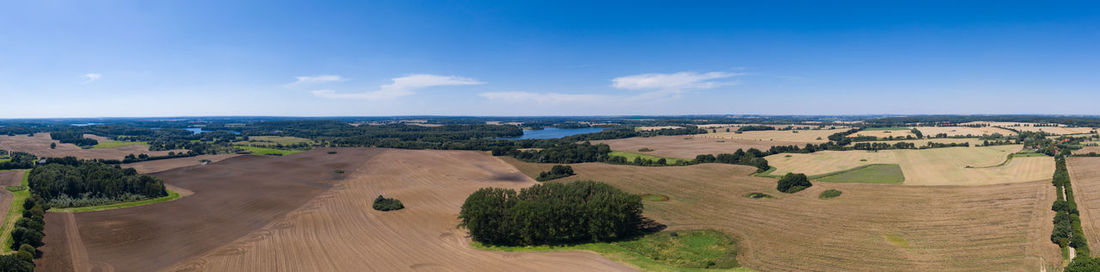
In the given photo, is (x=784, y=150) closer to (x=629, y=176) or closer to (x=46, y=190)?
(x=629, y=176)

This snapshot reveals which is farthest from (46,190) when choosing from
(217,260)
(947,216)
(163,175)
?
(947,216)

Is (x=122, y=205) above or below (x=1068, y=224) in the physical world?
below

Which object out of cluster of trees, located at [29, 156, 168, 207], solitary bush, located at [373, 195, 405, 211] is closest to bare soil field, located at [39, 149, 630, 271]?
solitary bush, located at [373, 195, 405, 211]

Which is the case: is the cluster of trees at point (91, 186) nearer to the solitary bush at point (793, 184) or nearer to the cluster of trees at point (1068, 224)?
the solitary bush at point (793, 184)

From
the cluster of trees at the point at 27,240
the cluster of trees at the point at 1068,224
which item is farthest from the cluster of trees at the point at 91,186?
the cluster of trees at the point at 1068,224

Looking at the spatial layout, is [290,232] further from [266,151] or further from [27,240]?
[266,151]

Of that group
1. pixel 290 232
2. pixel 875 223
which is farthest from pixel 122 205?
pixel 875 223

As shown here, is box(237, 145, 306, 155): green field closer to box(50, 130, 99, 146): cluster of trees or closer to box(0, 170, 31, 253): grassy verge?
box(0, 170, 31, 253): grassy verge
